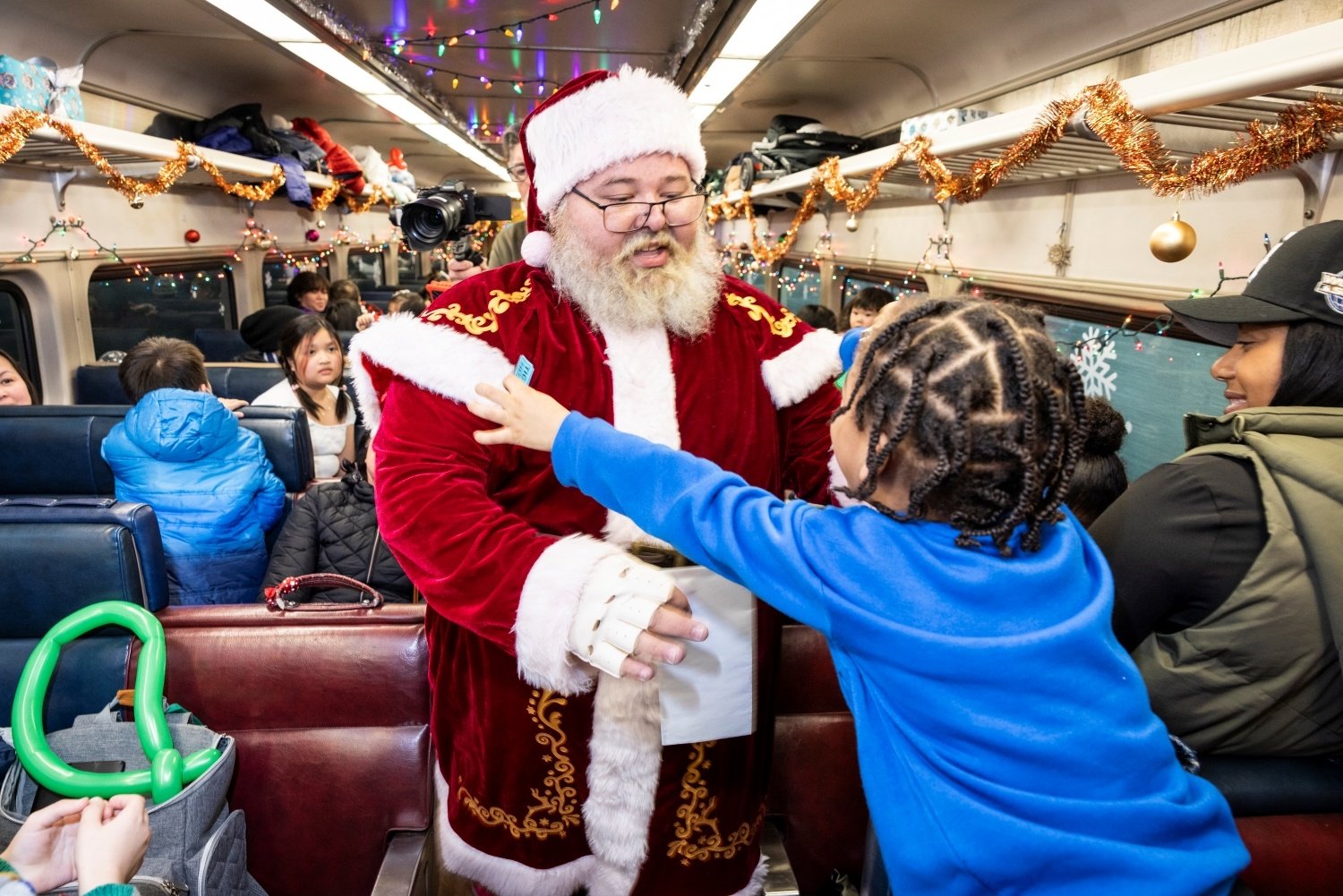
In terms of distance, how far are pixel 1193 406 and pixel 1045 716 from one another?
7.76 feet

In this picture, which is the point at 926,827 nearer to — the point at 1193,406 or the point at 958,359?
the point at 958,359

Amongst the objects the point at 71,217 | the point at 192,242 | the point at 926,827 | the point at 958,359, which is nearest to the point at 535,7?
the point at 71,217

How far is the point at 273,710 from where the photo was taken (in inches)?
72.3

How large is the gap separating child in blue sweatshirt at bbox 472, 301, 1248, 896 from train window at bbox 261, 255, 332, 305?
820 centimetres

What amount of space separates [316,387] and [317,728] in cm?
265

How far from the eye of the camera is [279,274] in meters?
8.71

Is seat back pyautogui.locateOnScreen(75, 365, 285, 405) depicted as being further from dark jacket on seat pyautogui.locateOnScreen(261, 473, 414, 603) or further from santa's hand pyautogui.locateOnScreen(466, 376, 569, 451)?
santa's hand pyautogui.locateOnScreen(466, 376, 569, 451)

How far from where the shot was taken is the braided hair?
103cm

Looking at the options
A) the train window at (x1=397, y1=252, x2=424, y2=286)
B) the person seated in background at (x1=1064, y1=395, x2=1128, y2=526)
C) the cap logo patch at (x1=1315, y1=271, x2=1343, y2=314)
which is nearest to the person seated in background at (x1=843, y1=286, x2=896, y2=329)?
the person seated in background at (x1=1064, y1=395, x2=1128, y2=526)

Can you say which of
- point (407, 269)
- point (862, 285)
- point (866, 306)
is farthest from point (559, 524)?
point (407, 269)

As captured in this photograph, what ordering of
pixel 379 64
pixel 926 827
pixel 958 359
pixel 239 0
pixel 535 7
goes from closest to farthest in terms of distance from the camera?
pixel 958 359 → pixel 926 827 → pixel 239 0 → pixel 535 7 → pixel 379 64

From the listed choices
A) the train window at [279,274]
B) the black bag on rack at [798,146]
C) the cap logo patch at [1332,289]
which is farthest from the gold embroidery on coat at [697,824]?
the train window at [279,274]

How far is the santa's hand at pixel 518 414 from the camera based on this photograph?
134 centimetres

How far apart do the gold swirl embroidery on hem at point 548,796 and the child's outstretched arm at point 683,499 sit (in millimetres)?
498
